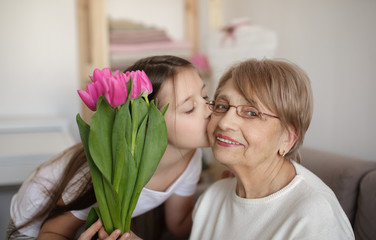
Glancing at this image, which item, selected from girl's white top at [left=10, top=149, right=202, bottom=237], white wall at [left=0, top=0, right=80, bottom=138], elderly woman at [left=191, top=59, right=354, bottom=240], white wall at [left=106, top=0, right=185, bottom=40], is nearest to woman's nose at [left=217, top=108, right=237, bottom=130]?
elderly woman at [left=191, top=59, right=354, bottom=240]

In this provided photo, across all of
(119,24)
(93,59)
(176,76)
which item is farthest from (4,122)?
(176,76)

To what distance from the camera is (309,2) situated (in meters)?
1.95

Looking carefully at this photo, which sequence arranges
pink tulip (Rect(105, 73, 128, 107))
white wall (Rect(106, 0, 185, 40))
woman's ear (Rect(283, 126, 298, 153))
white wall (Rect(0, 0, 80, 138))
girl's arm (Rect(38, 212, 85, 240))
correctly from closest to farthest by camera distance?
pink tulip (Rect(105, 73, 128, 107)), woman's ear (Rect(283, 126, 298, 153)), girl's arm (Rect(38, 212, 85, 240)), white wall (Rect(0, 0, 80, 138)), white wall (Rect(106, 0, 185, 40))

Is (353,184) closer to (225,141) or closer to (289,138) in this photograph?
(289,138)

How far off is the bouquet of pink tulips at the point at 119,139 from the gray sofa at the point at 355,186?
618 mm

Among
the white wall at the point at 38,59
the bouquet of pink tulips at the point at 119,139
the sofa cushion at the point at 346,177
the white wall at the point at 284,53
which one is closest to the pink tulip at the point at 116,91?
the bouquet of pink tulips at the point at 119,139

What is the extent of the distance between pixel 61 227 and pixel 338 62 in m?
1.34

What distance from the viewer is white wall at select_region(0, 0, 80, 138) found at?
2.65 metres

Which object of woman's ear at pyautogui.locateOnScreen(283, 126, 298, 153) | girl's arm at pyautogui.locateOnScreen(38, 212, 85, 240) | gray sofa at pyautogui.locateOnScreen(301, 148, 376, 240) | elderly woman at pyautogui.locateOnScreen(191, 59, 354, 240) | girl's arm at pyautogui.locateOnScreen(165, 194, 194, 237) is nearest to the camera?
elderly woman at pyautogui.locateOnScreen(191, 59, 354, 240)

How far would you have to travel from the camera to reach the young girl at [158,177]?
1.13 meters

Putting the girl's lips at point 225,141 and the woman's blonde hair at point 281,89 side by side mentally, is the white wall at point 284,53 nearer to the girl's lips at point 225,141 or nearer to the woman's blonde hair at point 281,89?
the woman's blonde hair at point 281,89

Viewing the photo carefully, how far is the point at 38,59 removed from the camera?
2.72 meters

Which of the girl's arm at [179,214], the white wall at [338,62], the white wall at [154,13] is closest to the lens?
the girl's arm at [179,214]

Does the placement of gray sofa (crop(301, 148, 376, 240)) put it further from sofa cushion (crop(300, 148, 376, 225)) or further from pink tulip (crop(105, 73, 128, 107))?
pink tulip (crop(105, 73, 128, 107))
